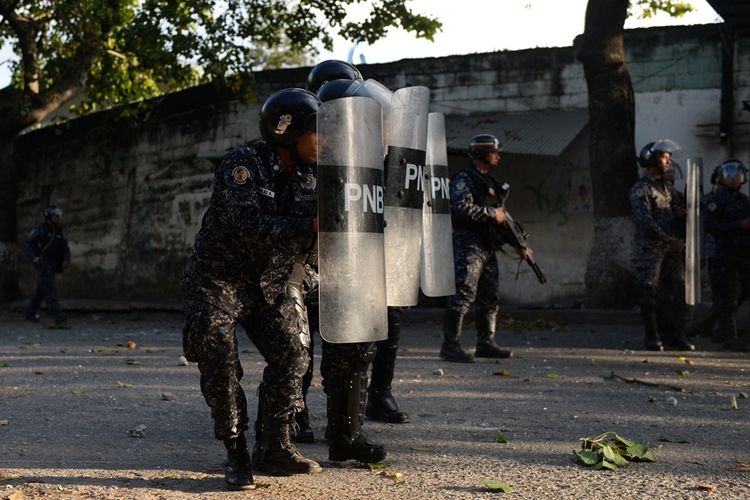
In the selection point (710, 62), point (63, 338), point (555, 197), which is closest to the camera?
point (63, 338)

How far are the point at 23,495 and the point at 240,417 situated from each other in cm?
85

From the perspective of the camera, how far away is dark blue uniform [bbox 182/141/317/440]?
4.58m

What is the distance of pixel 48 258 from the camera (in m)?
16.8

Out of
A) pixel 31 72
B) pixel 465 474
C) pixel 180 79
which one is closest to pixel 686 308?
pixel 465 474

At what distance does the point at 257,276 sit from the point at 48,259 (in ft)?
41.3

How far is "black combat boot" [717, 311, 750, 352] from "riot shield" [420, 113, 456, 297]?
654cm

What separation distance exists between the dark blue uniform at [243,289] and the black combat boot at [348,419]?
351 mm

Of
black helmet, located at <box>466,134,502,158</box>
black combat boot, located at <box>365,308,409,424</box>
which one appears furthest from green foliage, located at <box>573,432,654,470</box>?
black helmet, located at <box>466,134,502,158</box>

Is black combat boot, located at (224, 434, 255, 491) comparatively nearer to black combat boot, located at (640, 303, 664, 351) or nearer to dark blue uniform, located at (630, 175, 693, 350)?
dark blue uniform, located at (630, 175, 693, 350)

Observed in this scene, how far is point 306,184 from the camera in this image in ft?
16.2

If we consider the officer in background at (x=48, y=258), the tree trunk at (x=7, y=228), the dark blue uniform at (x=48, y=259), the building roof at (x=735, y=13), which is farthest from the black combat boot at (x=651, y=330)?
the tree trunk at (x=7, y=228)

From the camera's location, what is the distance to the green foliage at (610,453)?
5320 millimetres

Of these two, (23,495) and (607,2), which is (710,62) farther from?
(23,495)

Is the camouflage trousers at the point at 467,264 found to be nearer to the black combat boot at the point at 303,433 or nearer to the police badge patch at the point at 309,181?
the black combat boot at the point at 303,433
